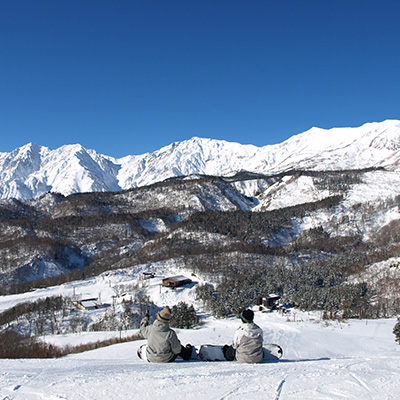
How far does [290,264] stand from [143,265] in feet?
124

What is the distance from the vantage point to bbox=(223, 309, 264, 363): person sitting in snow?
26.6 ft

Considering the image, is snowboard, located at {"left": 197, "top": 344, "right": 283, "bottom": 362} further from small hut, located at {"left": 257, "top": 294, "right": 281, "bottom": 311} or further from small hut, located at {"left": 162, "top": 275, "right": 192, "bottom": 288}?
small hut, located at {"left": 162, "top": 275, "right": 192, "bottom": 288}

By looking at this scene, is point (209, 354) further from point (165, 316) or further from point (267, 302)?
point (267, 302)

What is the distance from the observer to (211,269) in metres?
77.9

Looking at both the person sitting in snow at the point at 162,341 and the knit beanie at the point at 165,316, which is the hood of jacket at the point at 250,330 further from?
the knit beanie at the point at 165,316

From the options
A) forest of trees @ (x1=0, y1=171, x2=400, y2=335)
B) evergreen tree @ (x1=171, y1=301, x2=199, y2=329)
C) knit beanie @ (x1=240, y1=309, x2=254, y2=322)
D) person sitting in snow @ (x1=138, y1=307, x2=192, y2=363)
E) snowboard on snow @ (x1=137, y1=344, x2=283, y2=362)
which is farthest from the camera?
forest of trees @ (x1=0, y1=171, x2=400, y2=335)

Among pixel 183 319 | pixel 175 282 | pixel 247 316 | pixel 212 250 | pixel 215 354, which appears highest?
pixel 247 316

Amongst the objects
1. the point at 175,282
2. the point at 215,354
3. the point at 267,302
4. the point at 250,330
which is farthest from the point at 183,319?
the point at 250,330

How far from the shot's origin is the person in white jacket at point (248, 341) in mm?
8117

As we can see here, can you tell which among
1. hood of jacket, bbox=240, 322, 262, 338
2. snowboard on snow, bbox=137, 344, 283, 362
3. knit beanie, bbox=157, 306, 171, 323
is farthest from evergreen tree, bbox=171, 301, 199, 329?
knit beanie, bbox=157, 306, 171, 323

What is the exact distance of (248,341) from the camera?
27.1 ft

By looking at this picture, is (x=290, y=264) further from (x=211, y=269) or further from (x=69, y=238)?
(x=69, y=238)

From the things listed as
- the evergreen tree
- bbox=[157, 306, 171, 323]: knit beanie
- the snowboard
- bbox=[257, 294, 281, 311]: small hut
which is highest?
bbox=[157, 306, 171, 323]: knit beanie

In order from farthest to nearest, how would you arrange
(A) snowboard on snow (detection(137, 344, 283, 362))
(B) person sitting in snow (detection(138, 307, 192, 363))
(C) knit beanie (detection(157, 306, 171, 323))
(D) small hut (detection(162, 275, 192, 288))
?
(D) small hut (detection(162, 275, 192, 288))
(A) snowboard on snow (detection(137, 344, 283, 362))
(B) person sitting in snow (detection(138, 307, 192, 363))
(C) knit beanie (detection(157, 306, 171, 323))
